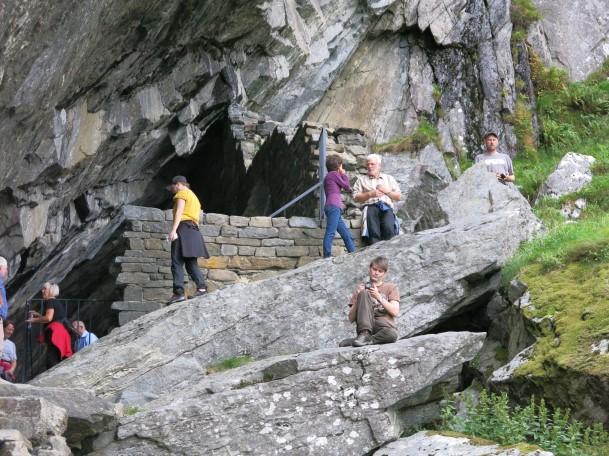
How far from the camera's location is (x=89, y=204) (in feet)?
62.8

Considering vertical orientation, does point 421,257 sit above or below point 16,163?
below

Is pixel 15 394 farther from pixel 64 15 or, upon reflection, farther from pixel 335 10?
pixel 335 10

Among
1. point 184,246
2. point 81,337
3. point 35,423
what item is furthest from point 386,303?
point 81,337

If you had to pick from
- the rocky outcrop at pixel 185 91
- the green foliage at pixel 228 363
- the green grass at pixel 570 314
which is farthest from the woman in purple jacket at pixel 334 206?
the rocky outcrop at pixel 185 91

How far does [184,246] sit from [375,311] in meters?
3.44

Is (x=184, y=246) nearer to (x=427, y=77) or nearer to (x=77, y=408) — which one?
(x=77, y=408)

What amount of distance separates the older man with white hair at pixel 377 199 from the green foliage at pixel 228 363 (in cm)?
323

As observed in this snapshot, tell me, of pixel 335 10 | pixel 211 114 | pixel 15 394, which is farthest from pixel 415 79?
pixel 15 394

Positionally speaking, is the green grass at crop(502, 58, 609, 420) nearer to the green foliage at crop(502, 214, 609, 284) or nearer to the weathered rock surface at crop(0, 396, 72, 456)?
the green foliage at crop(502, 214, 609, 284)

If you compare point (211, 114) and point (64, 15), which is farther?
point (211, 114)

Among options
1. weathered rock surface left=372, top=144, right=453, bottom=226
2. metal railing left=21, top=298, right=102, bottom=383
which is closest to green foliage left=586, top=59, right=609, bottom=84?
weathered rock surface left=372, top=144, right=453, bottom=226

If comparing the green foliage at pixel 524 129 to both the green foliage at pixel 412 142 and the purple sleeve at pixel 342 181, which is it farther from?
the purple sleeve at pixel 342 181

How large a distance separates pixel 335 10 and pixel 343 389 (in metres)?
13.6

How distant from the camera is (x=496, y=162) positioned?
1552 centimetres
